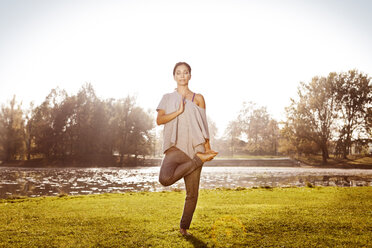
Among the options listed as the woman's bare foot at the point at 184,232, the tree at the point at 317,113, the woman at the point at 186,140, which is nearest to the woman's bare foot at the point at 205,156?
the woman at the point at 186,140

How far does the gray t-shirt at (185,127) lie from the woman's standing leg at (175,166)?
0.08 metres

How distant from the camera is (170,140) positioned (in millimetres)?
4398

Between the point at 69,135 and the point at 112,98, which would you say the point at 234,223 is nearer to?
the point at 69,135

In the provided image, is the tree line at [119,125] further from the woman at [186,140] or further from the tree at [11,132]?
the woman at [186,140]

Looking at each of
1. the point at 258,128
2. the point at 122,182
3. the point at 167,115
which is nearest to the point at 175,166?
the point at 167,115

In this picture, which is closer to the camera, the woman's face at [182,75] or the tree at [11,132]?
the woman's face at [182,75]

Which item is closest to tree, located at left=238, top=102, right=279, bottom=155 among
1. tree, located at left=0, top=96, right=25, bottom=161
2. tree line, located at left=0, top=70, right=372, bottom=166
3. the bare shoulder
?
tree line, located at left=0, top=70, right=372, bottom=166

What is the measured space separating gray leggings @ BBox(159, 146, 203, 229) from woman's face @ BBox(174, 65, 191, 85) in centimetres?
112

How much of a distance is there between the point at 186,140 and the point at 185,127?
22 cm

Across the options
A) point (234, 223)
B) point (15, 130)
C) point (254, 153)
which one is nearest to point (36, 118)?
→ point (15, 130)

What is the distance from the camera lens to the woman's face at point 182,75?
15.3 ft

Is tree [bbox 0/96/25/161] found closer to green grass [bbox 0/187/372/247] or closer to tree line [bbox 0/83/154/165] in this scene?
tree line [bbox 0/83/154/165]

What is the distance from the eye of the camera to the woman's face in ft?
15.3

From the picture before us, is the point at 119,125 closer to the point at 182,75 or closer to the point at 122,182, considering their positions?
the point at 122,182
